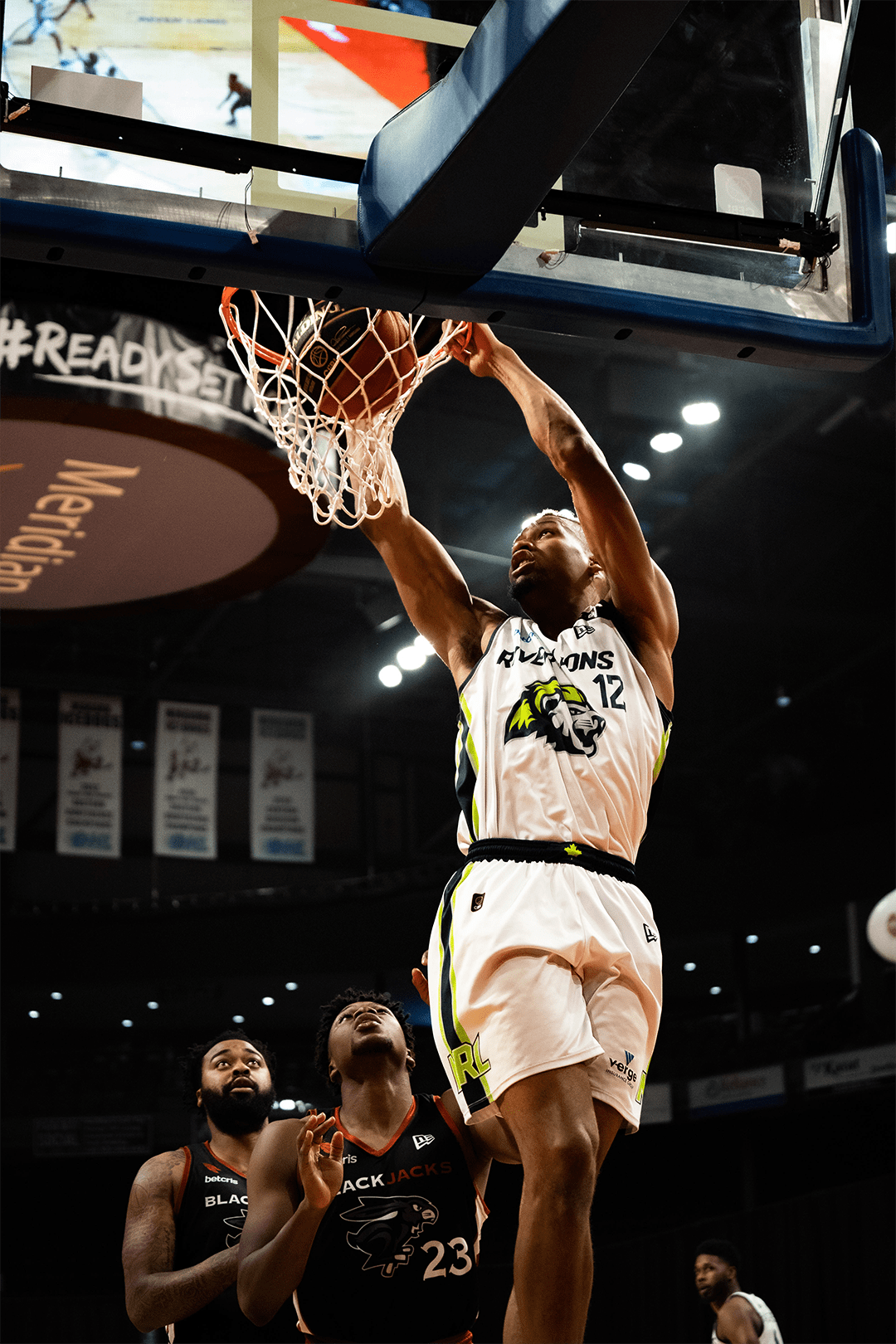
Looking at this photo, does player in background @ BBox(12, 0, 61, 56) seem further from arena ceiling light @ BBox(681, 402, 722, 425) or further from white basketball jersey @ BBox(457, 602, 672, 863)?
arena ceiling light @ BBox(681, 402, 722, 425)

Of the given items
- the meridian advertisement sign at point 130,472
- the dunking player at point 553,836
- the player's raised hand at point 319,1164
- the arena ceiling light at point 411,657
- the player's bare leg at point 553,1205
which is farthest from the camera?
the arena ceiling light at point 411,657

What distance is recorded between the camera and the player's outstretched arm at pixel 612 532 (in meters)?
3.68

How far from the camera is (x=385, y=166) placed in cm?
285

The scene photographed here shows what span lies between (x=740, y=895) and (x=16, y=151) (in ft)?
56.5

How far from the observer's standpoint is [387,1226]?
12.0 feet

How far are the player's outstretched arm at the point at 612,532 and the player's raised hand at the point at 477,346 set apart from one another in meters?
0.21

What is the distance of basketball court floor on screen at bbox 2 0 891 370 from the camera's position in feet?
8.85

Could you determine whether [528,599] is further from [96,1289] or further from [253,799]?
[96,1289]

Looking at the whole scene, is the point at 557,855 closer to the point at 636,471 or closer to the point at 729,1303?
the point at 729,1303

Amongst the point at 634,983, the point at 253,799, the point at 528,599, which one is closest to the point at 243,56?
the point at 528,599

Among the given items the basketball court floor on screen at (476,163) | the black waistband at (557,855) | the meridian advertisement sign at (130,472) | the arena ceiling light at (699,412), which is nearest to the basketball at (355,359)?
the basketball court floor on screen at (476,163)

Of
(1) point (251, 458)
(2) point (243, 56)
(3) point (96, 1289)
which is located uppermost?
(1) point (251, 458)

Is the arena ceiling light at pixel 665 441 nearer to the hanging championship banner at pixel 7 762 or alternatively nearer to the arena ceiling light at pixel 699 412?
the arena ceiling light at pixel 699 412

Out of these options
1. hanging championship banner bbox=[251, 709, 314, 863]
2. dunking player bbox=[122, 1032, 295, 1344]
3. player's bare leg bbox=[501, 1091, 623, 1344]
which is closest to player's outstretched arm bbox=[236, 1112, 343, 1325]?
player's bare leg bbox=[501, 1091, 623, 1344]
